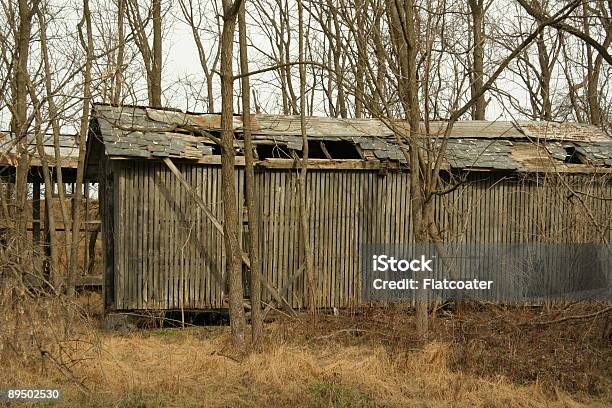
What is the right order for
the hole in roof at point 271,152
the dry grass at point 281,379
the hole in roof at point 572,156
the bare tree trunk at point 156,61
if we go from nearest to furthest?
the dry grass at point 281,379 → the hole in roof at point 271,152 → the hole in roof at point 572,156 → the bare tree trunk at point 156,61

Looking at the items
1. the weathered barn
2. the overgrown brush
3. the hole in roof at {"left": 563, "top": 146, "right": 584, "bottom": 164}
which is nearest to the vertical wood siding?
the weathered barn

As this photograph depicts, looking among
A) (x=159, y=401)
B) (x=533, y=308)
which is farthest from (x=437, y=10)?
(x=159, y=401)

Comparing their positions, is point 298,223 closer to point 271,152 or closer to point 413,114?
point 271,152

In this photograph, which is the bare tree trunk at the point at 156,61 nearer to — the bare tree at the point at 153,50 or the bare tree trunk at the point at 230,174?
the bare tree at the point at 153,50

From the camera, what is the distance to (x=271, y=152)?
14.3 meters

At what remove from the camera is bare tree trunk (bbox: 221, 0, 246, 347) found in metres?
9.91

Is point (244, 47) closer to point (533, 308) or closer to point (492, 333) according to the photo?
point (492, 333)

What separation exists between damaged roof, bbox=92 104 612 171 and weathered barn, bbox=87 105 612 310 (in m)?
0.03

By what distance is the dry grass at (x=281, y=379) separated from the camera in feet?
26.3

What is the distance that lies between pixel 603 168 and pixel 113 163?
9015 mm

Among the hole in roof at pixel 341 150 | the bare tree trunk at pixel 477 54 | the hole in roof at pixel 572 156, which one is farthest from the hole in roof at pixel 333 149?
the hole in roof at pixel 572 156

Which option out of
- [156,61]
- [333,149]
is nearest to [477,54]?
[333,149]

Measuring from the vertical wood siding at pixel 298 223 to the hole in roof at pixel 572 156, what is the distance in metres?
0.81

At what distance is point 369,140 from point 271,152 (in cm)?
190
